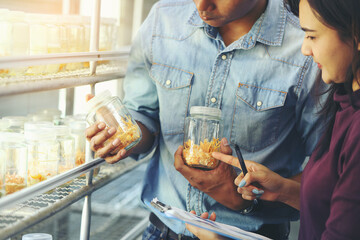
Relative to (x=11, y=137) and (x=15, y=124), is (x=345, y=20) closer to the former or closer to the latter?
(x=11, y=137)

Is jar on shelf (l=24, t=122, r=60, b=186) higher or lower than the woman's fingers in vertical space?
lower

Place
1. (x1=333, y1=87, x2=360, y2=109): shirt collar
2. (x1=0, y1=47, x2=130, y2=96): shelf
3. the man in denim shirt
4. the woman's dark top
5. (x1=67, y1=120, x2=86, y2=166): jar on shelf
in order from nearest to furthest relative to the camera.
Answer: the woman's dark top < (x1=333, y1=87, x2=360, y2=109): shirt collar < (x1=0, y1=47, x2=130, y2=96): shelf < the man in denim shirt < (x1=67, y1=120, x2=86, y2=166): jar on shelf

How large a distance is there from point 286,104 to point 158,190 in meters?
0.57

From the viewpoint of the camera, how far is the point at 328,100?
1296 millimetres

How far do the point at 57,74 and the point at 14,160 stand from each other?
350 millimetres

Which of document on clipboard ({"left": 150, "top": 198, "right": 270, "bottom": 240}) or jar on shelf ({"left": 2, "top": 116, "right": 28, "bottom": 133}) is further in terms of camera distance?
jar on shelf ({"left": 2, "top": 116, "right": 28, "bottom": 133})

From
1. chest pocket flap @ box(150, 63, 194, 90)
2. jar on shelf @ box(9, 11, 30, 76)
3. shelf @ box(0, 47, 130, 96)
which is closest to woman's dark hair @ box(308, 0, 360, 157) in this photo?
chest pocket flap @ box(150, 63, 194, 90)

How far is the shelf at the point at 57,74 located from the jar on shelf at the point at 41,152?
0.61 feet

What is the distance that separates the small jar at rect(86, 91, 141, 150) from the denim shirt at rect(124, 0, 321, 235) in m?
0.17

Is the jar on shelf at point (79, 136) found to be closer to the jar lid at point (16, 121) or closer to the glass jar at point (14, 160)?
the jar lid at point (16, 121)

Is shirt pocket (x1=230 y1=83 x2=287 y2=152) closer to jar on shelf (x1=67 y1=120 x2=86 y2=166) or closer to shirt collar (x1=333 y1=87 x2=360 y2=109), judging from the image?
A: shirt collar (x1=333 y1=87 x2=360 y2=109)

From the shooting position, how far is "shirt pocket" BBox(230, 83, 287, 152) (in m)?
1.47

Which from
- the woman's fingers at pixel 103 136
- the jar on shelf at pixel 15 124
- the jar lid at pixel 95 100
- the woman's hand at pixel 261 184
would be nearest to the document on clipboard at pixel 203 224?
the woman's hand at pixel 261 184

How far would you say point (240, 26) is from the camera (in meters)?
1.53
